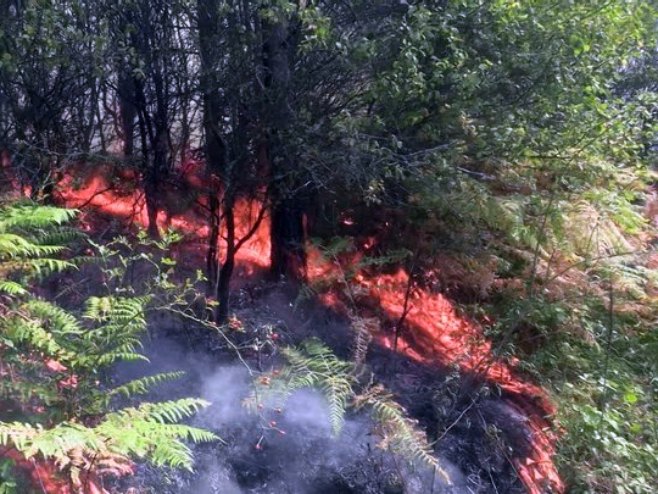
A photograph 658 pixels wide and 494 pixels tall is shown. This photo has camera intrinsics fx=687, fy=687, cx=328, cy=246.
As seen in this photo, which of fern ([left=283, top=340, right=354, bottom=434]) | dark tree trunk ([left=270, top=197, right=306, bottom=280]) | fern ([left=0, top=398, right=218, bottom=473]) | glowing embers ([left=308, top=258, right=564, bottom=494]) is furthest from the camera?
dark tree trunk ([left=270, top=197, right=306, bottom=280])

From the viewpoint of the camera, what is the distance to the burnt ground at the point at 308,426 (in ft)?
14.8

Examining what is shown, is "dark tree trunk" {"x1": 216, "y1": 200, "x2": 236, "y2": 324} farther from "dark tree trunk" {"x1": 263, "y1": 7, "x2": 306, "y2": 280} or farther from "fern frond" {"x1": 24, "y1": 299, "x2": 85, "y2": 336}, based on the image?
"fern frond" {"x1": 24, "y1": 299, "x2": 85, "y2": 336}

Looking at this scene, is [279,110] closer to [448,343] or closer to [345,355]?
[345,355]

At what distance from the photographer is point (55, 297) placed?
485 centimetres

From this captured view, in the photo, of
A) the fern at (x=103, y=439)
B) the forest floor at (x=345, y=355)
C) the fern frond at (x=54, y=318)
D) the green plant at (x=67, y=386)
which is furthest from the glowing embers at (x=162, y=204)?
the fern at (x=103, y=439)

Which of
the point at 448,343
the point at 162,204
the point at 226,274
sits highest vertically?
the point at 162,204

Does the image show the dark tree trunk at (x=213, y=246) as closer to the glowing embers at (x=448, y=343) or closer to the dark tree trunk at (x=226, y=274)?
the dark tree trunk at (x=226, y=274)

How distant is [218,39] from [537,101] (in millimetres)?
2835

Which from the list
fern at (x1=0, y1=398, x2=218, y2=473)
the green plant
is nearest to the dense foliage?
the green plant

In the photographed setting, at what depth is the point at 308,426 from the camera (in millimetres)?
4930

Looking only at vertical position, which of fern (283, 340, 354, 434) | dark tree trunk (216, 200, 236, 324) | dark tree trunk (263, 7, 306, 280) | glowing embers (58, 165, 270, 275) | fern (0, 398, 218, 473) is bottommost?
fern (283, 340, 354, 434)

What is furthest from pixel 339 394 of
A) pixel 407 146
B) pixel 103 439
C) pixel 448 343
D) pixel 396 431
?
pixel 448 343

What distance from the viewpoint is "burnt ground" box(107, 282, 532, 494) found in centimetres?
452

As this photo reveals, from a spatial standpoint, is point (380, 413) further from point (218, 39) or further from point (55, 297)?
point (218, 39)
